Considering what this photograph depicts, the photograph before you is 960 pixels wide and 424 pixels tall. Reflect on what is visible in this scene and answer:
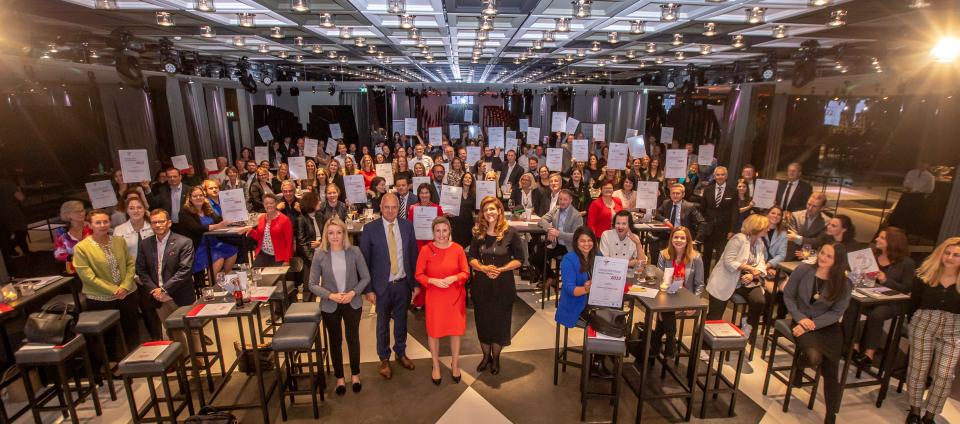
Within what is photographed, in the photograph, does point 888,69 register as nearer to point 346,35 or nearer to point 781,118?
point 781,118

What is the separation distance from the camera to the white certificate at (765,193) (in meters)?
6.56

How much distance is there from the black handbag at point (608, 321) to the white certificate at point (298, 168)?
6.27 metres

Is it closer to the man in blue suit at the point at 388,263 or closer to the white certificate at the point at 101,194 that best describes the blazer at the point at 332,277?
the man in blue suit at the point at 388,263

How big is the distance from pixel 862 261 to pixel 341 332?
17.0 ft

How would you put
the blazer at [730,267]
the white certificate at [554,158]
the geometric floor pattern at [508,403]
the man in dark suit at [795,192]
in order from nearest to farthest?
1. the geometric floor pattern at [508,403]
2. the blazer at [730,267]
3. the man in dark suit at [795,192]
4. the white certificate at [554,158]

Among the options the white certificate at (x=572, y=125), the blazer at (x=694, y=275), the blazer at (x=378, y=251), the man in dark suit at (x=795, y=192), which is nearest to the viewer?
the blazer at (x=378, y=251)

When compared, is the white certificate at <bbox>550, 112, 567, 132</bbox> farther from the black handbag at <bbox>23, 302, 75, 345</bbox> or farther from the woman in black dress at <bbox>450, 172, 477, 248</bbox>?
the black handbag at <bbox>23, 302, 75, 345</bbox>

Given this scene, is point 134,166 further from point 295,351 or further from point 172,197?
point 295,351

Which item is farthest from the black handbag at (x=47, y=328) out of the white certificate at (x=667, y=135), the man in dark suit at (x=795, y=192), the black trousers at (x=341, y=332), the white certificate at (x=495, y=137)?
the white certificate at (x=667, y=135)

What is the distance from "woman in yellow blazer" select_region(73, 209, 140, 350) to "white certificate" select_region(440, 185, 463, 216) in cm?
366

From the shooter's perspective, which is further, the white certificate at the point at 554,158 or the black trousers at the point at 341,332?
the white certificate at the point at 554,158

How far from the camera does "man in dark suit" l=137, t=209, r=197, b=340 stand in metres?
4.54

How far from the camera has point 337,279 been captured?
4.22m

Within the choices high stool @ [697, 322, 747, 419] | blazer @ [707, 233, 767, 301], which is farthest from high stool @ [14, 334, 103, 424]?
blazer @ [707, 233, 767, 301]
